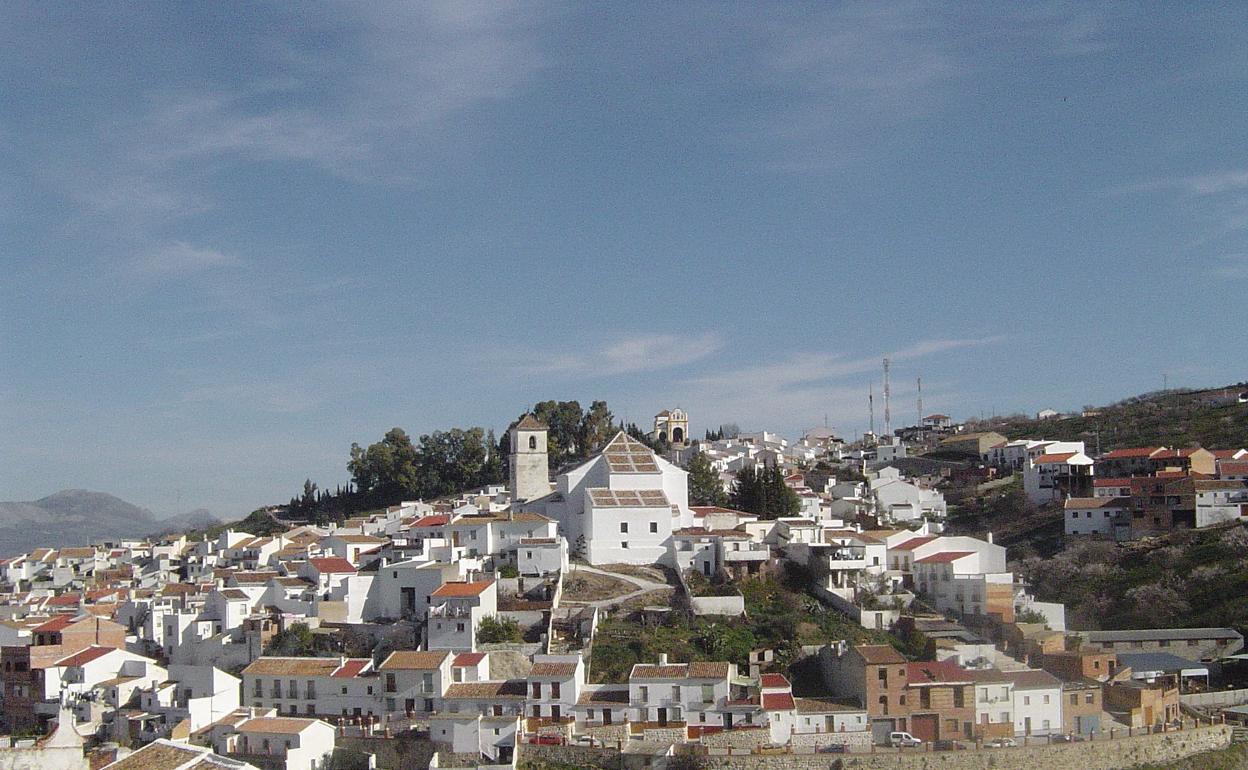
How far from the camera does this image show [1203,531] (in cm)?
4169

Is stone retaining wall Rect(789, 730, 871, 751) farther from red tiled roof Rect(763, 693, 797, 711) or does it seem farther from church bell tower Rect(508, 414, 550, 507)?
church bell tower Rect(508, 414, 550, 507)

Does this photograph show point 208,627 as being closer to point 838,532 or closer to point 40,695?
point 40,695

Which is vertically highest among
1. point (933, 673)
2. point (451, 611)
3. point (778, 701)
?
point (451, 611)

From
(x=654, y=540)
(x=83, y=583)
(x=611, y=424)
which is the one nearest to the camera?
(x=654, y=540)

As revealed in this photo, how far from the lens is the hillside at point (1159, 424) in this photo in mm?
57688

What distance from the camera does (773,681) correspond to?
28859mm

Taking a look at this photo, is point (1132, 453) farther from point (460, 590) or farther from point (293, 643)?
point (293, 643)

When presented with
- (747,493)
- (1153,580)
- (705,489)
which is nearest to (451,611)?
(747,493)

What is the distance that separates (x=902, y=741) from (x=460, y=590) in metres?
11.0

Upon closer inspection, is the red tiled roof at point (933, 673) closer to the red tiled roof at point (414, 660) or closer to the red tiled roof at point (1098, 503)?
the red tiled roof at point (414, 660)

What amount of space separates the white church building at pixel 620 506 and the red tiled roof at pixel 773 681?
811cm

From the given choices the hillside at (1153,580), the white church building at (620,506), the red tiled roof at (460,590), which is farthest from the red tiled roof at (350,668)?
the hillside at (1153,580)

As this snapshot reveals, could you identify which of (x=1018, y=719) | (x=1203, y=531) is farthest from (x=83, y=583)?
(x=1203, y=531)

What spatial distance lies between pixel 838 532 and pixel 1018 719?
35.7ft
